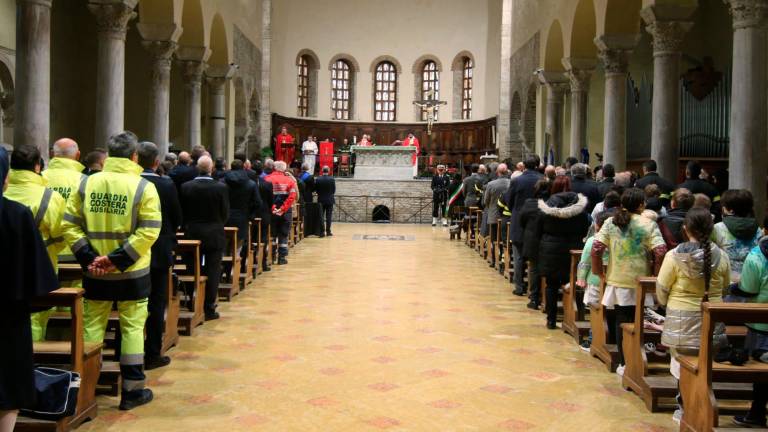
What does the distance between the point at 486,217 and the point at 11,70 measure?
10492 millimetres

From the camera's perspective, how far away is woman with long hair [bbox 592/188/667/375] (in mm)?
6305

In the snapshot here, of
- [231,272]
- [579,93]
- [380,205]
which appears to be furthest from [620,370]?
[380,205]

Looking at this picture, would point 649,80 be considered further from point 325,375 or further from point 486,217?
point 325,375

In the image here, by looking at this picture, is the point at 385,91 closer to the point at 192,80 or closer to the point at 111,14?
the point at 192,80

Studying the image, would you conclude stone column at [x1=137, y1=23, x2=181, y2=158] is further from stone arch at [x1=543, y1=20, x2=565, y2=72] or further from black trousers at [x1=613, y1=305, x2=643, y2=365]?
black trousers at [x1=613, y1=305, x2=643, y2=365]

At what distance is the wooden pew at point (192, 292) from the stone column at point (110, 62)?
5.90m

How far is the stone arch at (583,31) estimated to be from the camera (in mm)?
18625

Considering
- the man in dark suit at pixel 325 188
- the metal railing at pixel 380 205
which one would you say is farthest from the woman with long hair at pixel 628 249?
the metal railing at pixel 380 205

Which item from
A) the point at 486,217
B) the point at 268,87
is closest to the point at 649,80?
the point at 486,217

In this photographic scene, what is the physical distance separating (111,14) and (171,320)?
8218mm

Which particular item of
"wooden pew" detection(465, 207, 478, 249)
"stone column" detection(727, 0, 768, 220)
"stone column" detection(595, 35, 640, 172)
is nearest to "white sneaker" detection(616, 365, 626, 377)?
"stone column" detection(727, 0, 768, 220)

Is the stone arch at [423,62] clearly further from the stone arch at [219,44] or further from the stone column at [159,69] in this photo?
the stone column at [159,69]

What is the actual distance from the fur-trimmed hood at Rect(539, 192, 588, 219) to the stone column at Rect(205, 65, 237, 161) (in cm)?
1626

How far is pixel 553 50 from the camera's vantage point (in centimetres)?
2195
